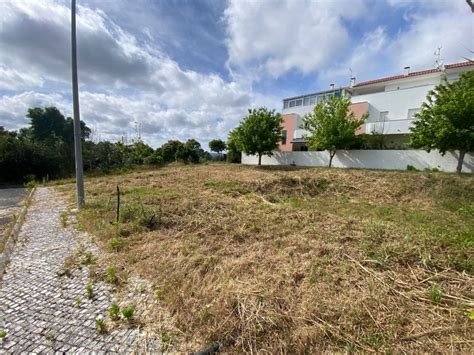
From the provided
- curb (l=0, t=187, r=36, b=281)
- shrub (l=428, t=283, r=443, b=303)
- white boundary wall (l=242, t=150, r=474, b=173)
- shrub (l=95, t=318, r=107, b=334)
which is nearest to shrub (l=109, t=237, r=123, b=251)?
curb (l=0, t=187, r=36, b=281)

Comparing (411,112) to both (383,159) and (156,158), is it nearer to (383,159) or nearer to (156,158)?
(383,159)

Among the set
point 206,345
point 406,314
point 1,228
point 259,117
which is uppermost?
point 259,117

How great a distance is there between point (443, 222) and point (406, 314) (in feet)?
16.9

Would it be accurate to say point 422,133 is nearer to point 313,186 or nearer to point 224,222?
point 313,186

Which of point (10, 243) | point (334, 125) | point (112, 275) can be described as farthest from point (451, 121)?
point (10, 243)

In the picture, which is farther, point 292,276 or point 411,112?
point 411,112

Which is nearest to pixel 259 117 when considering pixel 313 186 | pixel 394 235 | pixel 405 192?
pixel 313 186

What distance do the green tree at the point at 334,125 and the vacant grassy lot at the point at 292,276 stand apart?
422 inches

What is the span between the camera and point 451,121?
1116 centimetres

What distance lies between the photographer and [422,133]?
40.5ft

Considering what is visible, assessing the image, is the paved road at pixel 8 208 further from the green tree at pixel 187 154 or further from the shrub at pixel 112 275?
the green tree at pixel 187 154

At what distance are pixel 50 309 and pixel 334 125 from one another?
1716 cm

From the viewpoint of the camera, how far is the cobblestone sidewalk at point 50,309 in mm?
2012

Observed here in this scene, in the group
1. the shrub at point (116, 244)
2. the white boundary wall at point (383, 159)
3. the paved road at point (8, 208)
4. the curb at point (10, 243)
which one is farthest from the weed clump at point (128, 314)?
the white boundary wall at point (383, 159)
